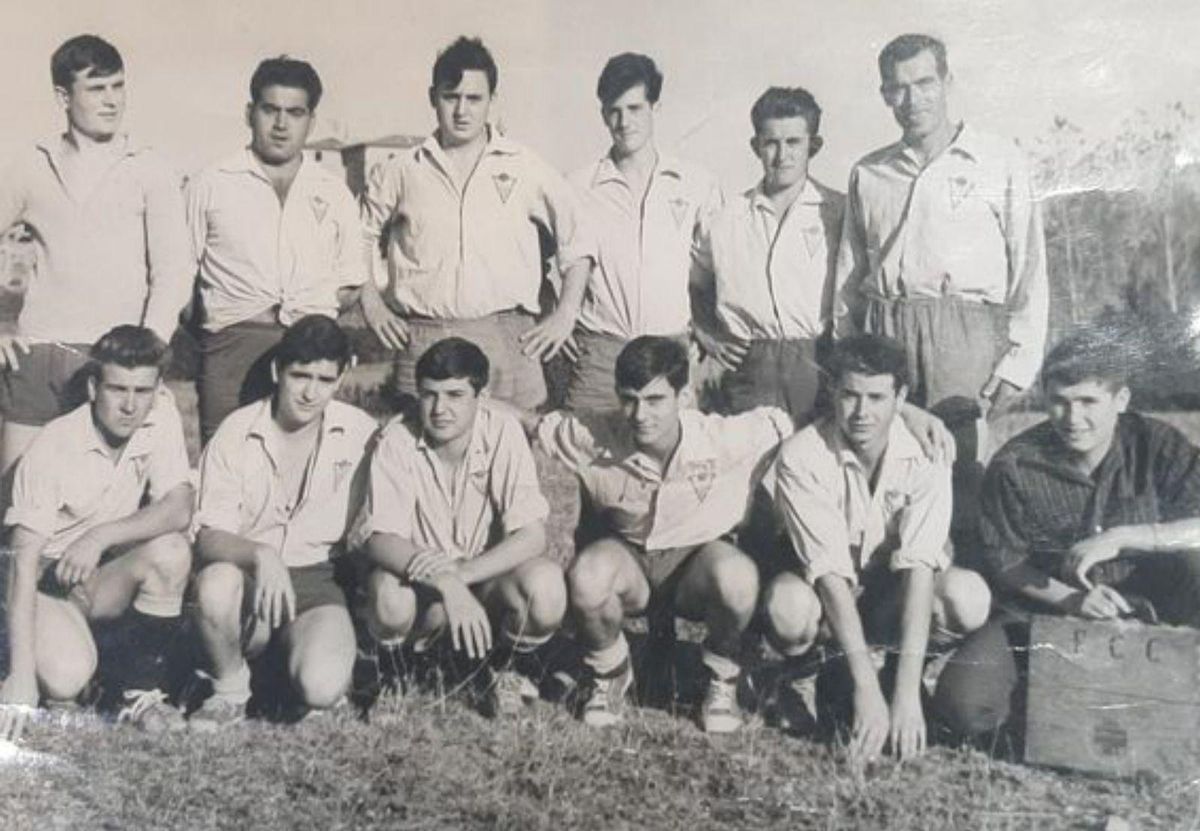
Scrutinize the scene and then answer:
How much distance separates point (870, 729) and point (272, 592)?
1.31m

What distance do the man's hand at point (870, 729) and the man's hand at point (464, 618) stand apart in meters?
0.80

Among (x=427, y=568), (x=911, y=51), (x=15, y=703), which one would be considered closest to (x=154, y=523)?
(x=15, y=703)

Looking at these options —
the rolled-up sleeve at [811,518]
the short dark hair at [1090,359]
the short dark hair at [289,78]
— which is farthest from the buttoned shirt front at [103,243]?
the short dark hair at [1090,359]

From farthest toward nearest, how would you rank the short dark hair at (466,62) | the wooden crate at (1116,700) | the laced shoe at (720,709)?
1. the short dark hair at (466,62)
2. the laced shoe at (720,709)
3. the wooden crate at (1116,700)

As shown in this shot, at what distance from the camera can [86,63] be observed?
10.4 feet

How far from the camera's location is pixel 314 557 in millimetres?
3088

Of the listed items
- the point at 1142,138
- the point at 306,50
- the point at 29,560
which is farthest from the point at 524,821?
the point at 1142,138

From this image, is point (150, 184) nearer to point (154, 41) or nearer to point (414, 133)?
point (154, 41)

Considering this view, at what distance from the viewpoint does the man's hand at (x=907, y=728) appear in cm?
296

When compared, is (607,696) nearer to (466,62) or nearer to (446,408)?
(446,408)

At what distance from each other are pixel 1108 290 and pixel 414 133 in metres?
1.52

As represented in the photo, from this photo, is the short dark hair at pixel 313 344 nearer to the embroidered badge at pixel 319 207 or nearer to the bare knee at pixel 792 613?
the embroidered badge at pixel 319 207

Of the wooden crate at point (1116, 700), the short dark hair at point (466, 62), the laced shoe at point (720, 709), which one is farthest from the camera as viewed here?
the short dark hair at point (466, 62)

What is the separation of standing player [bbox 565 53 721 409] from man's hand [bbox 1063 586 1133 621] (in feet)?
3.24
